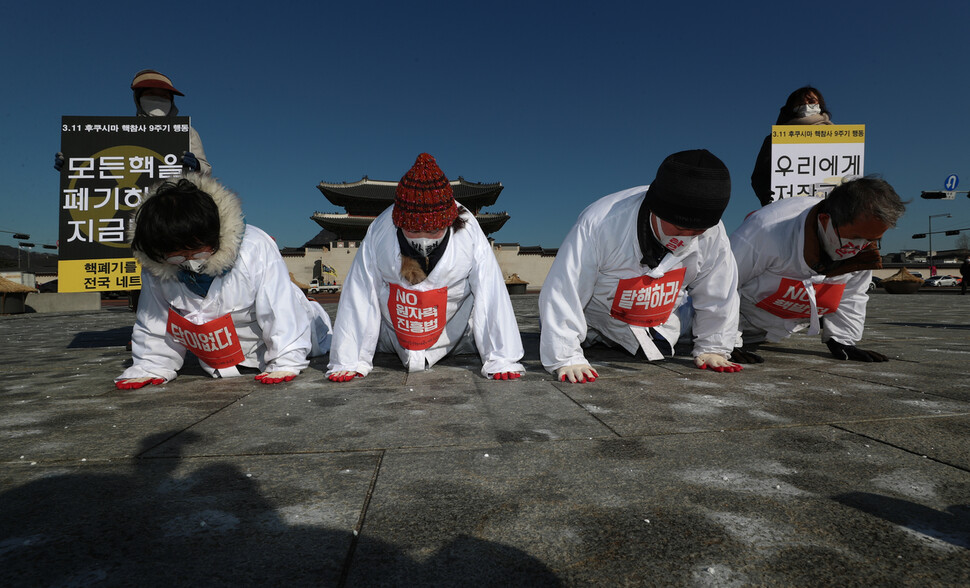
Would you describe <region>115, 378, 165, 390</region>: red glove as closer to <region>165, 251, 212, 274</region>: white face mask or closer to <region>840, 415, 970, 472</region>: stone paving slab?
<region>165, 251, 212, 274</region>: white face mask

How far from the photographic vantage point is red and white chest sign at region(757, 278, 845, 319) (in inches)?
116

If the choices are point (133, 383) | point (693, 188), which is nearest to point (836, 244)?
point (693, 188)

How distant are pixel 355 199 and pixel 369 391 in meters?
28.9

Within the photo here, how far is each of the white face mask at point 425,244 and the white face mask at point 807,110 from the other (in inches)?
136

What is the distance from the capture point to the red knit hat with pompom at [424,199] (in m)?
2.48

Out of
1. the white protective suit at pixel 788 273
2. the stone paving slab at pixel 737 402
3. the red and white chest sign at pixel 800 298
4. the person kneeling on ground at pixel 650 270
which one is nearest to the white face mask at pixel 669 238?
the person kneeling on ground at pixel 650 270

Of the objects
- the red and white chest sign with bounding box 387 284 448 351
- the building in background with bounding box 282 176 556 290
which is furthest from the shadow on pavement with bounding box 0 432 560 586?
the building in background with bounding box 282 176 556 290

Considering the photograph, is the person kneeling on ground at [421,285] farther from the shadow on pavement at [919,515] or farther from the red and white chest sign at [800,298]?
the red and white chest sign at [800,298]

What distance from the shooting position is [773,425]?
1.61m

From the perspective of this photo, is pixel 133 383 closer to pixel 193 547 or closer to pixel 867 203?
pixel 193 547

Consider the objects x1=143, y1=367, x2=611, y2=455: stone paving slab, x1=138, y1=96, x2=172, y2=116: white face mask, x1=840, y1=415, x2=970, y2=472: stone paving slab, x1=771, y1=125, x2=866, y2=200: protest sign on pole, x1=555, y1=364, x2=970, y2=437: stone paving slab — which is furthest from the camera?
x1=771, y1=125, x2=866, y2=200: protest sign on pole

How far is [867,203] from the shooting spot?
2.41 m

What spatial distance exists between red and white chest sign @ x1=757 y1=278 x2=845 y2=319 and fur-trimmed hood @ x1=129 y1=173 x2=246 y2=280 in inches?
133

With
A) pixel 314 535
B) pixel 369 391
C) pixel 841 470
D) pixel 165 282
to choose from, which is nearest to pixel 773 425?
pixel 841 470
